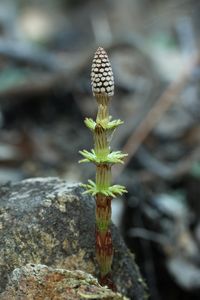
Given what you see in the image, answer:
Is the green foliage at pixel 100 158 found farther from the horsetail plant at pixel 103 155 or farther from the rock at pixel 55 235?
the rock at pixel 55 235

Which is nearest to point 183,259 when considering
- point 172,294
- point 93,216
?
point 172,294

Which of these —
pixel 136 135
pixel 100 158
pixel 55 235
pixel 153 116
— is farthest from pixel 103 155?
pixel 153 116

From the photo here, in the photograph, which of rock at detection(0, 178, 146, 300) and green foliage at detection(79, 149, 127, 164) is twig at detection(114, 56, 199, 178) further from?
green foliage at detection(79, 149, 127, 164)

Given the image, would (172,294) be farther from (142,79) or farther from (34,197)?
(142,79)

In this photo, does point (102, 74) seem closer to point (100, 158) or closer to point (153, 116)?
point (100, 158)

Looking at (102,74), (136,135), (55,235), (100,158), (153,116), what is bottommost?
(55,235)

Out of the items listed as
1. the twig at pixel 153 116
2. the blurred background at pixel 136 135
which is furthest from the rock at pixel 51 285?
the twig at pixel 153 116
